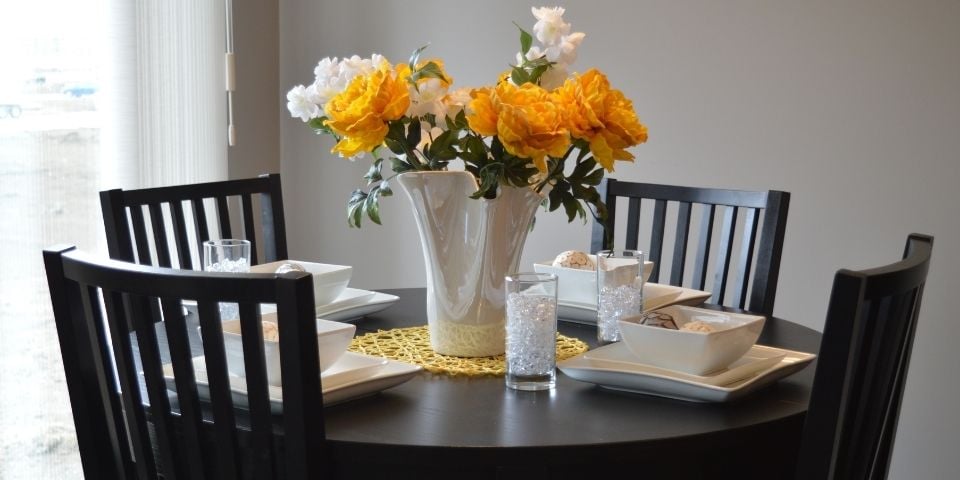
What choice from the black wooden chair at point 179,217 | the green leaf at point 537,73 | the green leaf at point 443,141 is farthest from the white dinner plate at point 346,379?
the black wooden chair at point 179,217

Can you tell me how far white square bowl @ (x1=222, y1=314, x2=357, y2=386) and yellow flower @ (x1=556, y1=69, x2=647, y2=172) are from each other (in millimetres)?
445

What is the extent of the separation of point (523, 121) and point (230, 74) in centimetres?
207

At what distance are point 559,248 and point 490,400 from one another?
1804 mm

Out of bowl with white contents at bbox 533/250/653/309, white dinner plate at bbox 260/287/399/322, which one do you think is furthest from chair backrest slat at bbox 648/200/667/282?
white dinner plate at bbox 260/287/399/322

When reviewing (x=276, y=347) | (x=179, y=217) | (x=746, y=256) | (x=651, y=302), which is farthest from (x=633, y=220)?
(x=276, y=347)

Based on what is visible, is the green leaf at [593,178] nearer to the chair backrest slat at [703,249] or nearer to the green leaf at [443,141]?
the green leaf at [443,141]

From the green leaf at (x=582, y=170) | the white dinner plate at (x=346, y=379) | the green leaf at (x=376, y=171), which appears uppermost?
the green leaf at (x=582, y=170)

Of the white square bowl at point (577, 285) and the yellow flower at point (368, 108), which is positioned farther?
the white square bowl at point (577, 285)

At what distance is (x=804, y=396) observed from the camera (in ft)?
4.70

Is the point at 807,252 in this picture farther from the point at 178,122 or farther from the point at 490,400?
the point at 178,122

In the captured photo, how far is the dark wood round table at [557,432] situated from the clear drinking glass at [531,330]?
3 cm

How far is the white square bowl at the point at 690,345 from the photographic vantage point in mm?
1393

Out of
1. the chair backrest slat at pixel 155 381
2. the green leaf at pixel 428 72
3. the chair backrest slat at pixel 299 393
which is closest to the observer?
the chair backrest slat at pixel 299 393

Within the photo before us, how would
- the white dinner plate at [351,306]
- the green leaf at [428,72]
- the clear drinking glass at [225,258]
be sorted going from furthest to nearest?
the white dinner plate at [351,306] → the clear drinking glass at [225,258] → the green leaf at [428,72]
